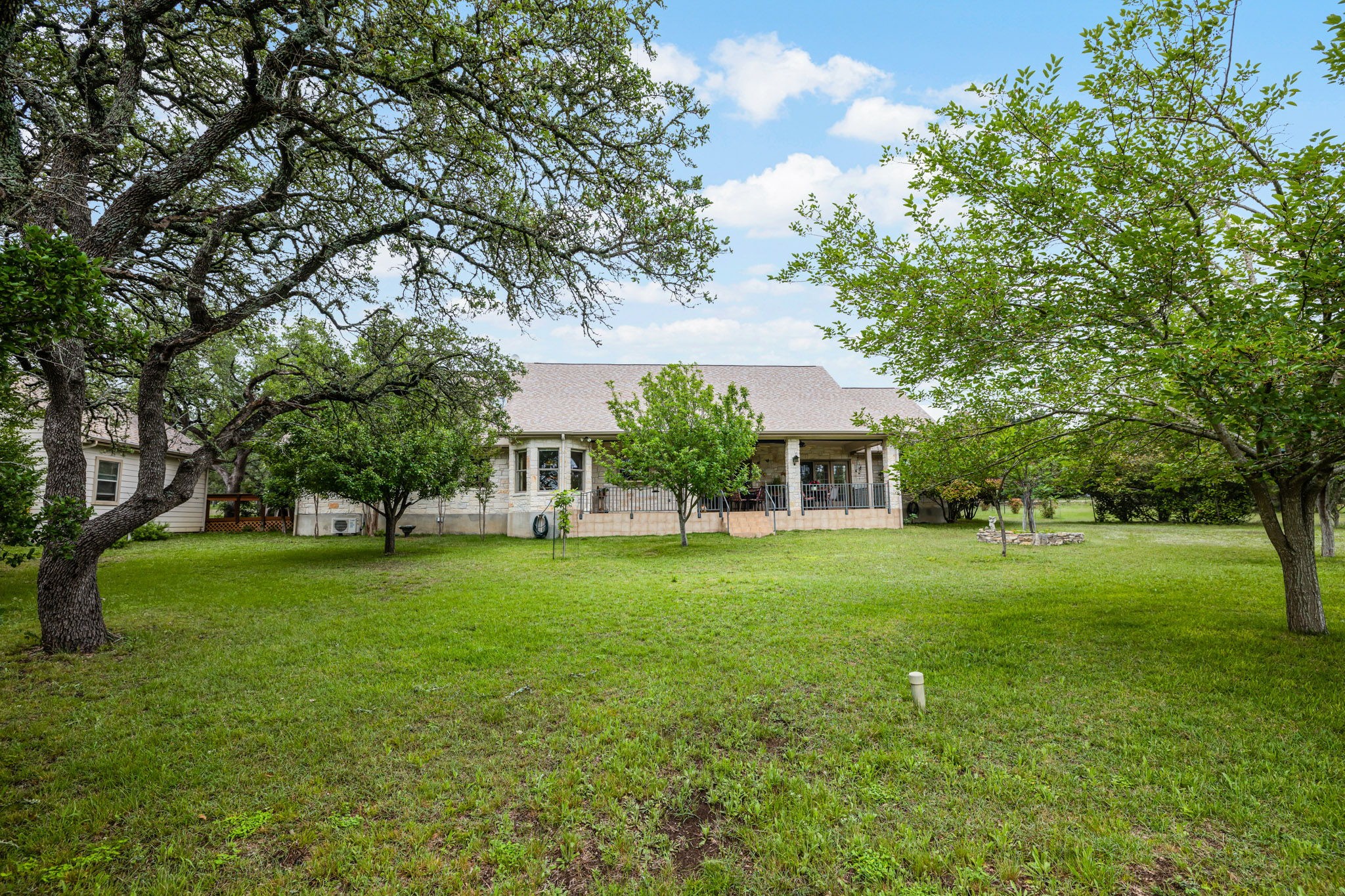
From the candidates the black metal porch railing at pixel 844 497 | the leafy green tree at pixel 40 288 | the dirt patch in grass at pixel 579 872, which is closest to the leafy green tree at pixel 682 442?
the black metal porch railing at pixel 844 497

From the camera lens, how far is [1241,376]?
412 centimetres

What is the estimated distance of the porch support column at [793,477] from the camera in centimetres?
2031

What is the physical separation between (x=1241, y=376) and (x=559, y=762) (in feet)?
18.1

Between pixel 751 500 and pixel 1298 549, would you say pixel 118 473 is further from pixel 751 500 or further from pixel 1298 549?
pixel 1298 549

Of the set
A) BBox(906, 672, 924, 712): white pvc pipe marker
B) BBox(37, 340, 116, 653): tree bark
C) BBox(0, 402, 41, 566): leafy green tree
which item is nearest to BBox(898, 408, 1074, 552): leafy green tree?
BBox(906, 672, 924, 712): white pvc pipe marker

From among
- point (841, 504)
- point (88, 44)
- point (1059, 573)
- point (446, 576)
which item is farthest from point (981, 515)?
point (88, 44)

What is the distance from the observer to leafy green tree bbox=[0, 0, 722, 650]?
16.0ft

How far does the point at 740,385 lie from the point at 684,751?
2021 centimetres

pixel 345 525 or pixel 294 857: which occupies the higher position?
pixel 345 525

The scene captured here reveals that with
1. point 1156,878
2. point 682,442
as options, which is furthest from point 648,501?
point 1156,878

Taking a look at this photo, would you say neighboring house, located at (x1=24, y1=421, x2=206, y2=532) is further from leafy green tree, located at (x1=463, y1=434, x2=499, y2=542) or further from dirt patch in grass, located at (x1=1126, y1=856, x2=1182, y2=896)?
dirt patch in grass, located at (x1=1126, y1=856, x2=1182, y2=896)

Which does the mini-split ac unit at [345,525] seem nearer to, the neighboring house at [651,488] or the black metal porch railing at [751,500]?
the neighboring house at [651,488]

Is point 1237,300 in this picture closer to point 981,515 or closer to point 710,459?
point 710,459

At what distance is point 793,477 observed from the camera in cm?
2056
